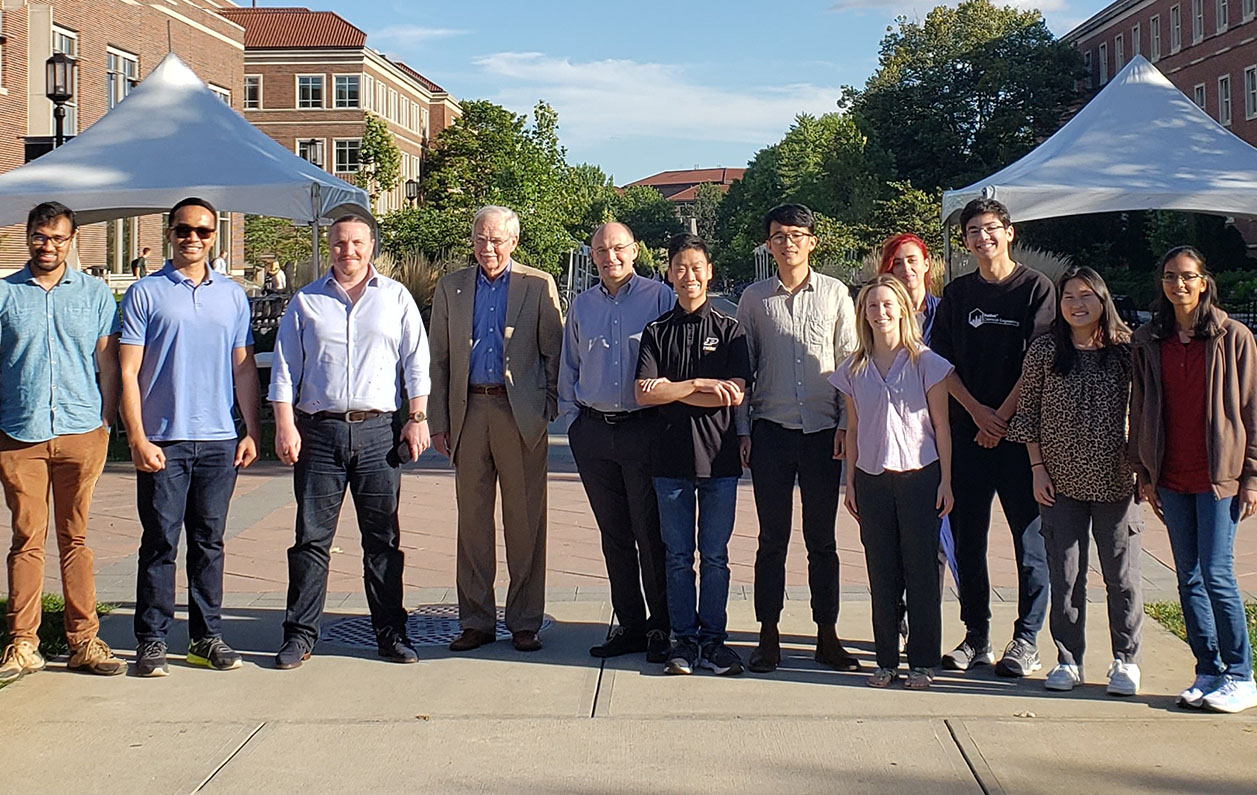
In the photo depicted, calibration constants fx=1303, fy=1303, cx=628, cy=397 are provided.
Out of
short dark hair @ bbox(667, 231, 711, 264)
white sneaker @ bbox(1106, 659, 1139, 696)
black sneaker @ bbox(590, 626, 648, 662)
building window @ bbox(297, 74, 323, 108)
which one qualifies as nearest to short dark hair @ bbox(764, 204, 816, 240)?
short dark hair @ bbox(667, 231, 711, 264)

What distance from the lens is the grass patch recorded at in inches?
241

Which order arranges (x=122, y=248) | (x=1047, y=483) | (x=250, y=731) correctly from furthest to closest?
(x=122, y=248)
(x=1047, y=483)
(x=250, y=731)

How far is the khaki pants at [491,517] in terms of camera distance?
5.99 meters

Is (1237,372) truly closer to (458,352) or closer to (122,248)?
(458,352)

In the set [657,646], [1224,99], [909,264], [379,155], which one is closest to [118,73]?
[379,155]

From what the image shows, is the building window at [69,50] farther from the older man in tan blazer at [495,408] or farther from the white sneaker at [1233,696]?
the white sneaker at [1233,696]

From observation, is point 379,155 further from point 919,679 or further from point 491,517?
point 919,679

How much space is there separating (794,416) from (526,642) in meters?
1.64

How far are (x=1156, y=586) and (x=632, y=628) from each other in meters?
3.12

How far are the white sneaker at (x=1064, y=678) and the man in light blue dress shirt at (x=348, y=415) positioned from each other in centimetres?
272

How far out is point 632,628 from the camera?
592cm

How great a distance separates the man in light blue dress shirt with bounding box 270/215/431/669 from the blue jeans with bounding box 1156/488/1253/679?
316 cm

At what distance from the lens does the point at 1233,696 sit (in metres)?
4.89

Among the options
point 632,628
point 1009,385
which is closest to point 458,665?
point 632,628
